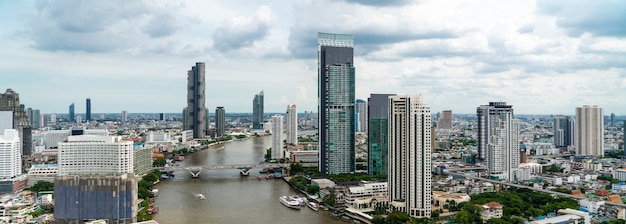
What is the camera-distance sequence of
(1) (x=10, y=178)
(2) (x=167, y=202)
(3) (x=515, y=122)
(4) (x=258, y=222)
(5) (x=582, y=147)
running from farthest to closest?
(5) (x=582, y=147)
(3) (x=515, y=122)
(1) (x=10, y=178)
(2) (x=167, y=202)
(4) (x=258, y=222)

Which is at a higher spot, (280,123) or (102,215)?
(280,123)

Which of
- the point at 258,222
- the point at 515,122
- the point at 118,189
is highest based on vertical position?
the point at 515,122

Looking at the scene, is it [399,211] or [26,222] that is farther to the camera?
[399,211]

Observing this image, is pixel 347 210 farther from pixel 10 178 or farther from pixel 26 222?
pixel 10 178

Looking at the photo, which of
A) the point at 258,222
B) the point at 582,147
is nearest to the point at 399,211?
the point at 258,222

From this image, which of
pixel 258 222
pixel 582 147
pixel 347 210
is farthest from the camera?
pixel 582 147

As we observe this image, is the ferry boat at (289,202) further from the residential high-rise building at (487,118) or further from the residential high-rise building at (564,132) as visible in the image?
the residential high-rise building at (564,132)

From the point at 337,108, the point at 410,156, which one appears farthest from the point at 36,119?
the point at 410,156

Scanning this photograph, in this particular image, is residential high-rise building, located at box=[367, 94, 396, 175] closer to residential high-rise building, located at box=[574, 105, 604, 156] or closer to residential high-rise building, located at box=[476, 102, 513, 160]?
residential high-rise building, located at box=[476, 102, 513, 160]
